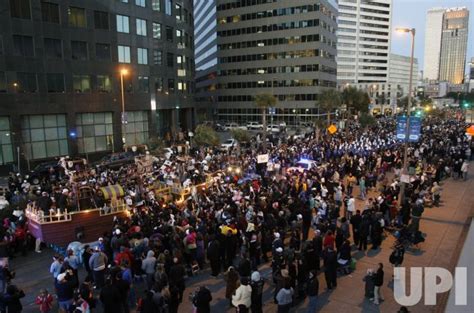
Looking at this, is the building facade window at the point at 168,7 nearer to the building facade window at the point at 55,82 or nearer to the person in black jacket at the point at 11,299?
the building facade window at the point at 55,82

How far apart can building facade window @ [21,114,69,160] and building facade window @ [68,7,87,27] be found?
31.9 feet

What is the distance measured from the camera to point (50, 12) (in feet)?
122

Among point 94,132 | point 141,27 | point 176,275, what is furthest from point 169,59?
point 176,275

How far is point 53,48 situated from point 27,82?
4.47 meters

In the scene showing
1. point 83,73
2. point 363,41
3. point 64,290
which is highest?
point 363,41

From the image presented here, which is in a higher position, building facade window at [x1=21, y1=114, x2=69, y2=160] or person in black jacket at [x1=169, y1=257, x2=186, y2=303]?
building facade window at [x1=21, y1=114, x2=69, y2=160]

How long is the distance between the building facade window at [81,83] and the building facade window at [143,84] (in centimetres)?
710

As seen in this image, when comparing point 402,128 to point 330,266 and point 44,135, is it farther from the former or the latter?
point 44,135

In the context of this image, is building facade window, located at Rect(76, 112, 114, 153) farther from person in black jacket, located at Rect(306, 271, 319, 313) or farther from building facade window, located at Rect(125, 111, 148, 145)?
person in black jacket, located at Rect(306, 271, 319, 313)

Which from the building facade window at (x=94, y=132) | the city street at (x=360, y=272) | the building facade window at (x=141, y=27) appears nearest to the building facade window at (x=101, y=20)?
the building facade window at (x=141, y=27)

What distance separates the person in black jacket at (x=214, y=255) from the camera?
12469 millimetres

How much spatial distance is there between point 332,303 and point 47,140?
35.1 m

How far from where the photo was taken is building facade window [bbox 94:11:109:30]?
41.4 m

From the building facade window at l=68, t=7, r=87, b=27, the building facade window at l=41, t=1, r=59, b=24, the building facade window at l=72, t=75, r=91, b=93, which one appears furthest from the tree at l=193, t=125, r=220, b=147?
the building facade window at l=41, t=1, r=59, b=24
